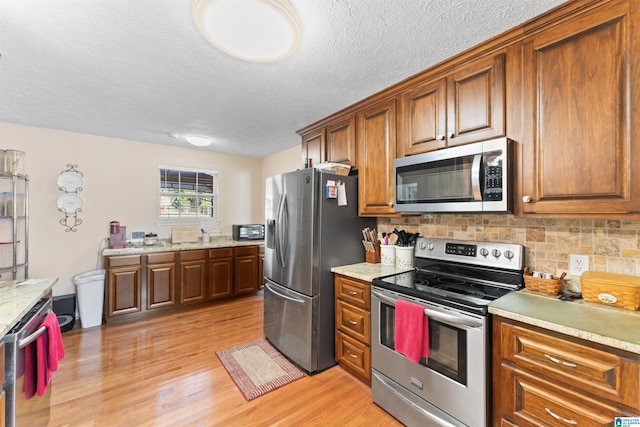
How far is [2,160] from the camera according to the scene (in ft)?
9.81

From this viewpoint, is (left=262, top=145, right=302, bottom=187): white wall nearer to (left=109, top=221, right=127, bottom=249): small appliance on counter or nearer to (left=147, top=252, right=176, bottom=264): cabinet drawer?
(left=147, top=252, right=176, bottom=264): cabinet drawer

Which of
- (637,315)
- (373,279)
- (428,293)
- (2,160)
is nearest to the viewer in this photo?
(637,315)

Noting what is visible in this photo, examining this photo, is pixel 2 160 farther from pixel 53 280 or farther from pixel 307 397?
pixel 307 397

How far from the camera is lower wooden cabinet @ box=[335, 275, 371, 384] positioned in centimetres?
211

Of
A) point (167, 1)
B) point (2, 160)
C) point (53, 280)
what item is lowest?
point (53, 280)

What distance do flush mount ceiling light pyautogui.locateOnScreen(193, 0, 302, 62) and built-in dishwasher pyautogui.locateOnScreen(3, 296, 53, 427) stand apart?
66.5 inches

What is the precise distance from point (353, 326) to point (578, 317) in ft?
4.61

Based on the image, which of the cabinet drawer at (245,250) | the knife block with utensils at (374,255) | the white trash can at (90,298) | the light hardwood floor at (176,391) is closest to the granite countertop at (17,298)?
the light hardwood floor at (176,391)

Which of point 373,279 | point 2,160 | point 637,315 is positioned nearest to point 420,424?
point 373,279

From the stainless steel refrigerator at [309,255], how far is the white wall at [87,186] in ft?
6.55

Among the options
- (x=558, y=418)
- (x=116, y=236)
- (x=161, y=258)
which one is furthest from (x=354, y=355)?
(x=116, y=236)

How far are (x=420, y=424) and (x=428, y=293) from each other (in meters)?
0.81

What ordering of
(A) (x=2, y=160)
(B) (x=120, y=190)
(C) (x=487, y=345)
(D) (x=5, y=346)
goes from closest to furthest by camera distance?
(D) (x=5, y=346) → (C) (x=487, y=345) → (A) (x=2, y=160) → (B) (x=120, y=190)

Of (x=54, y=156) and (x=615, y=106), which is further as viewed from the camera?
(x=54, y=156)
